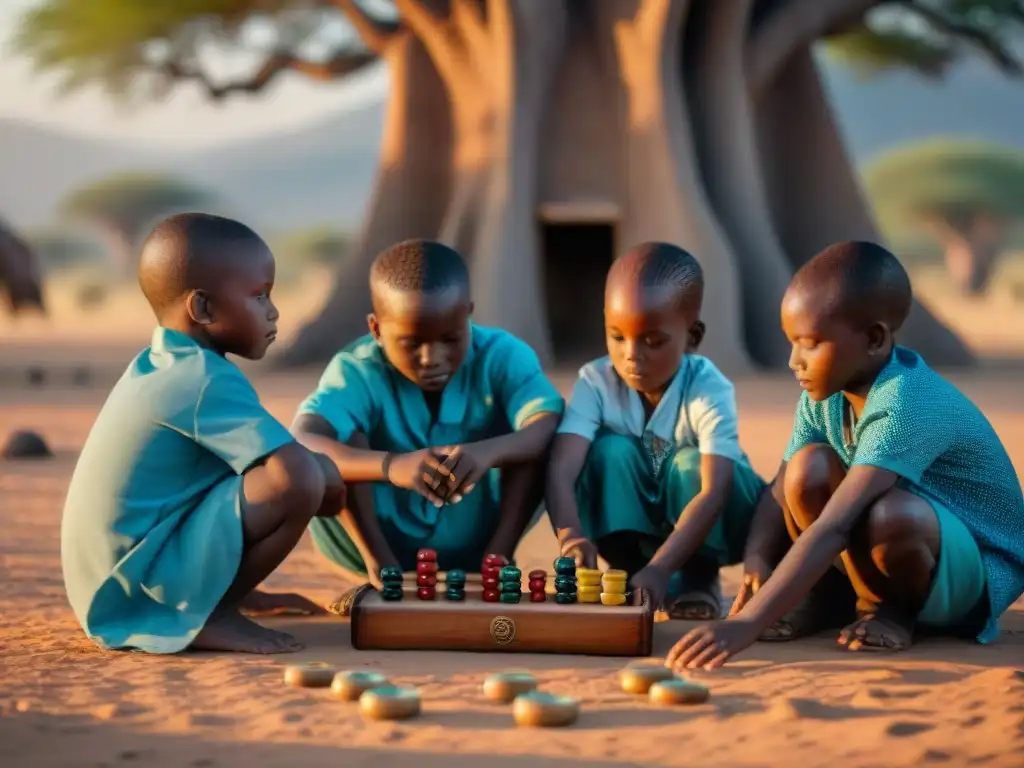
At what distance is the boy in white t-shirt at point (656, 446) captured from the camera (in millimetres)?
4461

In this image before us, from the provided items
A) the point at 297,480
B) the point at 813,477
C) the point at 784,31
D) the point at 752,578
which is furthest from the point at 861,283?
the point at 784,31

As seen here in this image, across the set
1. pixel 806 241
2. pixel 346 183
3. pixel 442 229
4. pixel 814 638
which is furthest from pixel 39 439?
pixel 346 183

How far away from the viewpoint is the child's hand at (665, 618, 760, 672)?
3.71m

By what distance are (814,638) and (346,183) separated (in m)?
114

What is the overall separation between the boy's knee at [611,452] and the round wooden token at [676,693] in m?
1.27

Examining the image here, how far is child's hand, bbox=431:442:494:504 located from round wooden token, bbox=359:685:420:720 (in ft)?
3.33

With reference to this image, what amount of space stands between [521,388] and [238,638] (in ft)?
4.26

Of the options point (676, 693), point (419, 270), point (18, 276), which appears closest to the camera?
point (676, 693)

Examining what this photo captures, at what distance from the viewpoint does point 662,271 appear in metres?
4.50

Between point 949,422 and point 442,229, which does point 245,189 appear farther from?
point 949,422

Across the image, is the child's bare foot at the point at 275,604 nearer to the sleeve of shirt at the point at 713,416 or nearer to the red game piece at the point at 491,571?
the red game piece at the point at 491,571

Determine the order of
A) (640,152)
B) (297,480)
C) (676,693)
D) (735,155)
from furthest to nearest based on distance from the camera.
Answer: (735,155) < (640,152) < (297,480) < (676,693)

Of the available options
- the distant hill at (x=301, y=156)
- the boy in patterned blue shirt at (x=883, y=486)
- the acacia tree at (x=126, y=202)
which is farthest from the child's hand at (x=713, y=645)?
the distant hill at (x=301, y=156)

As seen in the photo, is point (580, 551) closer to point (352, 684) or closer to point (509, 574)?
point (509, 574)
